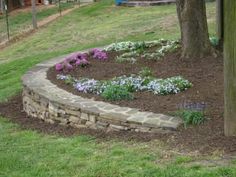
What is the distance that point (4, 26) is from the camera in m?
26.0

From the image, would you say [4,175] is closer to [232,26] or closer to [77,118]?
[77,118]

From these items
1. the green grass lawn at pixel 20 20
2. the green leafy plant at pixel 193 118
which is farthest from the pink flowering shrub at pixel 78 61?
the green grass lawn at pixel 20 20

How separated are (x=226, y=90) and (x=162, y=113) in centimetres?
120

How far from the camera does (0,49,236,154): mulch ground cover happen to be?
536 centimetres

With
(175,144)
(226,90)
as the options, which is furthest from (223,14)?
(175,144)

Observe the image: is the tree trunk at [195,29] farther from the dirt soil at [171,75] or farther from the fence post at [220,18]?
the fence post at [220,18]

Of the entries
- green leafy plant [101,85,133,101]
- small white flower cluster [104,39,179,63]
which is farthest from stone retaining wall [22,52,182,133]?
small white flower cluster [104,39,179,63]

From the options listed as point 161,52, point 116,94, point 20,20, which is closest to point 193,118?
point 116,94

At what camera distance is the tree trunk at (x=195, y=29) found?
28.1ft

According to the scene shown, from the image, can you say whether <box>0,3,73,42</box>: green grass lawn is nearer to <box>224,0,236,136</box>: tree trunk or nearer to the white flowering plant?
the white flowering plant

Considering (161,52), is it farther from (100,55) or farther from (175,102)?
(175,102)

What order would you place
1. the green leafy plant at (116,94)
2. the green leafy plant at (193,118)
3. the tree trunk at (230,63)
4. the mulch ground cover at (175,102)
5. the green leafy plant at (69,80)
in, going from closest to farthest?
the tree trunk at (230,63) < the mulch ground cover at (175,102) < the green leafy plant at (193,118) < the green leafy plant at (116,94) < the green leafy plant at (69,80)

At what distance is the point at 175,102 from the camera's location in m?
6.66

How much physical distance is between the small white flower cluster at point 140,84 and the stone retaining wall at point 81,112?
0.33m
